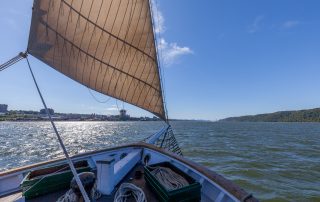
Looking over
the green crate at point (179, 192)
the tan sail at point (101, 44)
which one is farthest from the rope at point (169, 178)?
the tan sail at point (101, 44)

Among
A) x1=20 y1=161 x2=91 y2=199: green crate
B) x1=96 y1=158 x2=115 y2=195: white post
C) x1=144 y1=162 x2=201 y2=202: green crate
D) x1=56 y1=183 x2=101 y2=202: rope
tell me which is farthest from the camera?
x1=20 y1=161 x2=91 y2=199: green crate

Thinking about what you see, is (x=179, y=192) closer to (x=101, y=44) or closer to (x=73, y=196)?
(x=73, y=196)

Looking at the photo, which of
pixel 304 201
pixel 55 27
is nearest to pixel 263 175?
pixel 304 201

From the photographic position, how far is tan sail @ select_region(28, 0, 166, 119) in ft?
18.8

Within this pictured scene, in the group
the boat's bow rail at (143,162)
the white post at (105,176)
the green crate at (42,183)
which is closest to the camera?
the boat's bow rail at (143,162)

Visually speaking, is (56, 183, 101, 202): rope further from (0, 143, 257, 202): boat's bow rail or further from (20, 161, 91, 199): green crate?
(20, 161, 91, 199): green crate

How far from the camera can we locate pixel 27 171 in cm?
477

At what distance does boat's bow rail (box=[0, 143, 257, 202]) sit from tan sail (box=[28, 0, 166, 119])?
8.21 feet

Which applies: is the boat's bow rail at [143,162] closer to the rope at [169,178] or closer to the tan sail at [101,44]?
the rope at [169,178]

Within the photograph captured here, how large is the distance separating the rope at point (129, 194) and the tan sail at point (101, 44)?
4.12m

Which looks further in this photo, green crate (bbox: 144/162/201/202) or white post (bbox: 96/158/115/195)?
white post (bbox: 96/158/115/195)

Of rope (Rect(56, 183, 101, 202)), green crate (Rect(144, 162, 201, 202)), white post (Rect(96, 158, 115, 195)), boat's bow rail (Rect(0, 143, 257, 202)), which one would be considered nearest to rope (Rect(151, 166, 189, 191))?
green crate (Rect(144, 162, 201, 202))

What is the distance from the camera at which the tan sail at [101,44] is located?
18.8ft

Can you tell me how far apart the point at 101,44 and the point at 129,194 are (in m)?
4.57
